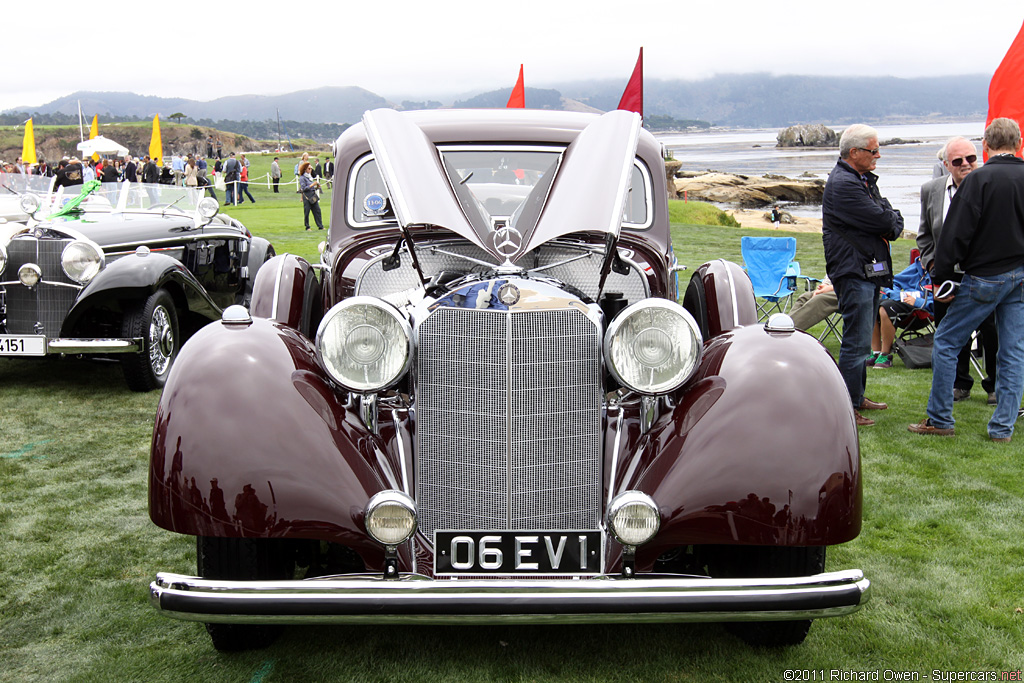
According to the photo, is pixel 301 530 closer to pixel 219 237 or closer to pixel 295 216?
pixel 219 237

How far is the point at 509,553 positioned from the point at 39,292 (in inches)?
220

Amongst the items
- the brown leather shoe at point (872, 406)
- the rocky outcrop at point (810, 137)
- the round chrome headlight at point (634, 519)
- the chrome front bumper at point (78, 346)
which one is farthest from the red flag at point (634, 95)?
the rocky outcrop at point (810, 137)

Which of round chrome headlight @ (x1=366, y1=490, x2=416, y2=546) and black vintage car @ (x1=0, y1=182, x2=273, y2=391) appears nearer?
round chrome headlight @ (x1=366, y1=490, x2=416, y2=546)

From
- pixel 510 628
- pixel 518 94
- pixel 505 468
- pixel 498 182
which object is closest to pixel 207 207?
pixel 518 94

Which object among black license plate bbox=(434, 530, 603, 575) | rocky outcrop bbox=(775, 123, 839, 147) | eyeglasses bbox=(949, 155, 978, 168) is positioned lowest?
black license plate bbox=(434, 530, 603, 575)

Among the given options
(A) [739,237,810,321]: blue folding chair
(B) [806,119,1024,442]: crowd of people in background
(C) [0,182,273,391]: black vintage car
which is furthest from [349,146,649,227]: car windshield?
(A) [739,237,810,321]: blue folding chair

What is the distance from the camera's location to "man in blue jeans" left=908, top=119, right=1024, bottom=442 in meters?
4.98

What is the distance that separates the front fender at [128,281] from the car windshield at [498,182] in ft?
8.84

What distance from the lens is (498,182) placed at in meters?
4.75

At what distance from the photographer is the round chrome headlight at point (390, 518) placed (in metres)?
2.55

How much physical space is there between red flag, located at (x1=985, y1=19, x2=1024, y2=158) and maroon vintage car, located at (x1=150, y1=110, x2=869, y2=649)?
554cm

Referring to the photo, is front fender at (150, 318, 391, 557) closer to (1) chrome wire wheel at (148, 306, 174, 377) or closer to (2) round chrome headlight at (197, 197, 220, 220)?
(1) chrome wire wheel at (148, 306, 174, 377)

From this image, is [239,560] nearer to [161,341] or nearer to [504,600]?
[504,600]

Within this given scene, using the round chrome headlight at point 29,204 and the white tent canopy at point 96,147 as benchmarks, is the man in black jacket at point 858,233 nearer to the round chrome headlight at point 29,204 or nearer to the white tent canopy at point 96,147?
the round chrome headlight at point 29,204
